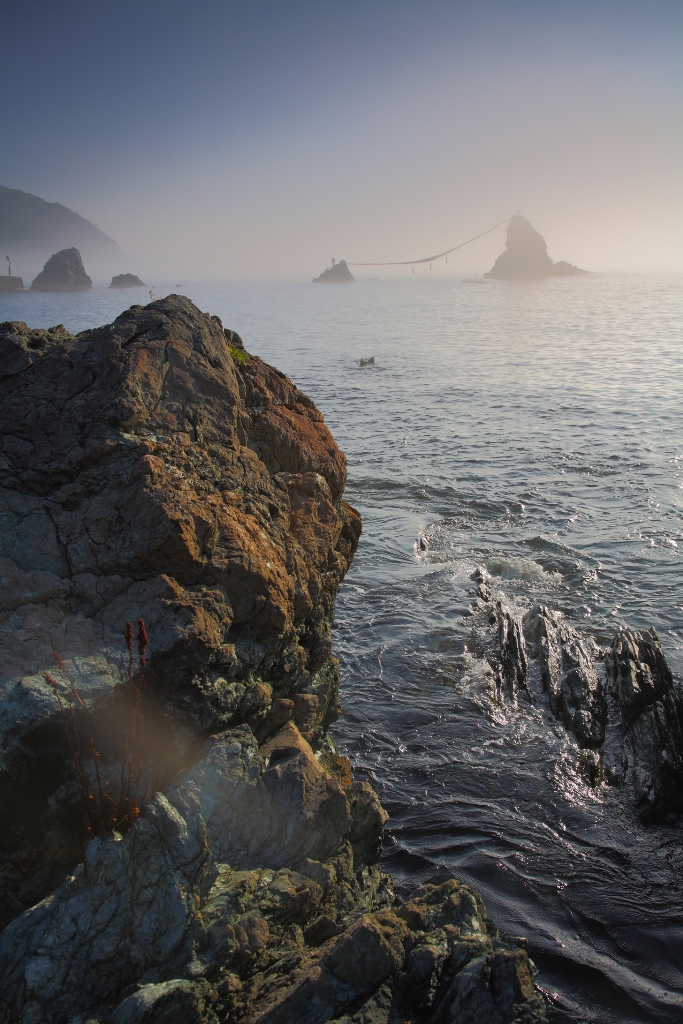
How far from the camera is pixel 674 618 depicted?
29.9ft

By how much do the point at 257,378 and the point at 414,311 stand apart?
66.9 metres

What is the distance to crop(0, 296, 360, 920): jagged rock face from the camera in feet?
10.6

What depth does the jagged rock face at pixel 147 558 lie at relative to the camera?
10.6ft

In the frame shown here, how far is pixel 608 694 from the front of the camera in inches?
286

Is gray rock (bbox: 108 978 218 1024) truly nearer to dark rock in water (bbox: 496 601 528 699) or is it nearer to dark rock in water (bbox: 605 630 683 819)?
dark rock in water (bbox: 605 630 683 819)

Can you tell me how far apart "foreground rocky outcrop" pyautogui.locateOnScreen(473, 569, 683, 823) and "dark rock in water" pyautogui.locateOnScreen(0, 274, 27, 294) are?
119374 millimetres

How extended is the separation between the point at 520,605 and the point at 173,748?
278 inches

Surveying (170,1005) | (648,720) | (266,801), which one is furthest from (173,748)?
(648,720)

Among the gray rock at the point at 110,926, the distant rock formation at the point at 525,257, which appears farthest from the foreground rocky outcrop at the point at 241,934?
the distant rock formation at the point at 525,257

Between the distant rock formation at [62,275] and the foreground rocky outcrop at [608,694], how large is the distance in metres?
130

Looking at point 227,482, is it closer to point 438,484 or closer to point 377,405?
point 438,484

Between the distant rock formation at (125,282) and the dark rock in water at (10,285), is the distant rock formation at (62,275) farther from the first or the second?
the distant rock formation at (125,282)

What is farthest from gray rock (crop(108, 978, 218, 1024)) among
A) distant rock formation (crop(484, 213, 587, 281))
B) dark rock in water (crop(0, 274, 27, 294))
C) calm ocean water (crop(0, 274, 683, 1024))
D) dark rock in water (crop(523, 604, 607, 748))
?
distant rock formation (crop(484, 213, 587, 281))

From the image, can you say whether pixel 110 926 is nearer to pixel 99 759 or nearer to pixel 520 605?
pixel 99 759
